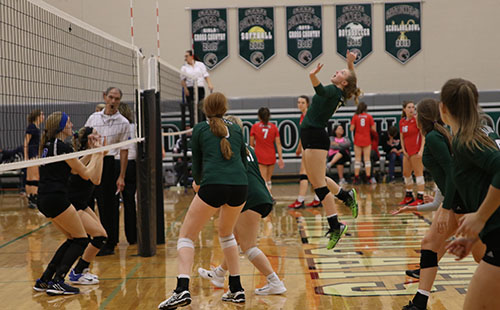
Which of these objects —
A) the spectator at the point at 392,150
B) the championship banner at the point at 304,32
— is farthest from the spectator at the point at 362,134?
the championship banner at the point at 304,32

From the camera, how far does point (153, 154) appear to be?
24.8ft

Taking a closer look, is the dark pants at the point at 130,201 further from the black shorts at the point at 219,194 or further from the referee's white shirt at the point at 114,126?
the black shorts at the point at 219,194

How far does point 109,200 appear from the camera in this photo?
768 cm

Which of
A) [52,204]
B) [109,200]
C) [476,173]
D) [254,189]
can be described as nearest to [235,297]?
[254,189]

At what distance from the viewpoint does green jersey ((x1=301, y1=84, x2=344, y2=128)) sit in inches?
261

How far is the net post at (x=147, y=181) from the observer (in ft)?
24.0

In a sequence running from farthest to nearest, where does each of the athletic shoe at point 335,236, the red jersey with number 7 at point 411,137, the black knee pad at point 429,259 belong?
the red jersey with number 7 at point 411,137, the athletic shoe at point 335,236, the black knee pad at point 429,259

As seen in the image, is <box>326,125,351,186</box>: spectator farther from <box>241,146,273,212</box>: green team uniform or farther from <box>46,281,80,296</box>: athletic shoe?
<box>46,281,80,296</box>: athletic shoe

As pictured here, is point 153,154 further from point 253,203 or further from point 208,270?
point 253,203

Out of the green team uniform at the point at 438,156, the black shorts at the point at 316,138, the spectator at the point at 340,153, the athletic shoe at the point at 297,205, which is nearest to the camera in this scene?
the green team uniform at the point at 438,156

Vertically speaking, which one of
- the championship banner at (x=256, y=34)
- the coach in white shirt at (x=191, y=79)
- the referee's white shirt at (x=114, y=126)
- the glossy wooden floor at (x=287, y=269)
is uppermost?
the championship banner at (x=256, y=34)

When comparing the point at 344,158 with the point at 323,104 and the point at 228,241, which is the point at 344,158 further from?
the point at 228,241

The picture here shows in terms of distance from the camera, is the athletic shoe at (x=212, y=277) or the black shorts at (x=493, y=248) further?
the athletic shoe at (x=212, y=277)

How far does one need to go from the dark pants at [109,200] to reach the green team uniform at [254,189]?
2723 millimetres
